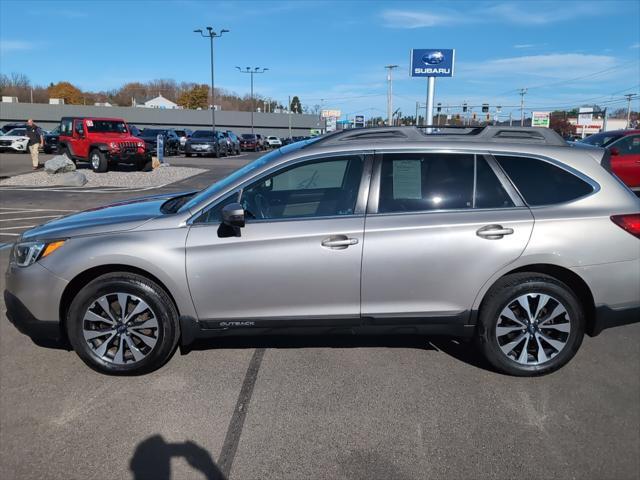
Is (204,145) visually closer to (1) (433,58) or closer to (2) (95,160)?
(2) (95,160)

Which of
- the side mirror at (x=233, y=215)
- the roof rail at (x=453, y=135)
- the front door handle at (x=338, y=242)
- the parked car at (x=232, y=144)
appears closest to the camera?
the side mirror at (x=233, y=215)

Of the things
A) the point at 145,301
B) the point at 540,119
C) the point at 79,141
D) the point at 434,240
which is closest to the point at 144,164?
the point at 79,141

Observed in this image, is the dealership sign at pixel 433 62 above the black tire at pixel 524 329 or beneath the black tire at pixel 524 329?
above

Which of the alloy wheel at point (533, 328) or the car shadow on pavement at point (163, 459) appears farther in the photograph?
the alloy wheel at point (533, 328)

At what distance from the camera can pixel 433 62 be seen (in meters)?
12.0

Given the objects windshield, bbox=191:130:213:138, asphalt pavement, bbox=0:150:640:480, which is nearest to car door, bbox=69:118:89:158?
windshield, bbox=191:130:213:138

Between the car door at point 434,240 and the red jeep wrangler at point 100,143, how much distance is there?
17.8 m

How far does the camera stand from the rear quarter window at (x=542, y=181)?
3.74m

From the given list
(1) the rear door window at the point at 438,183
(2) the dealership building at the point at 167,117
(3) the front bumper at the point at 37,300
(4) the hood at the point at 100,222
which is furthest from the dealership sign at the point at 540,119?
(3) the front bumper at the point at 37,300

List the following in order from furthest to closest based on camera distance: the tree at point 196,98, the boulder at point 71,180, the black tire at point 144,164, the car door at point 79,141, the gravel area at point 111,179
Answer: the tree at point 196,98, the black tire at point 144,164, the car door at point 79,141, the gravel area at point 111,179, the boulder at point 71,180

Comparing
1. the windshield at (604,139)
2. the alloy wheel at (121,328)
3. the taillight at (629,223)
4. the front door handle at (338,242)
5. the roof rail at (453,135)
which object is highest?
the windshield at (604,139)

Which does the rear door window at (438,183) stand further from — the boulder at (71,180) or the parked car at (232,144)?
the parked car at (232,144)

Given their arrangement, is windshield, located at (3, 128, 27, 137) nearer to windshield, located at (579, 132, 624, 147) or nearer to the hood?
windshield, located at (579, 132, 624, 147)

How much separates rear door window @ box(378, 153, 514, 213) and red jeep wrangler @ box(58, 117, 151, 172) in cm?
1782
